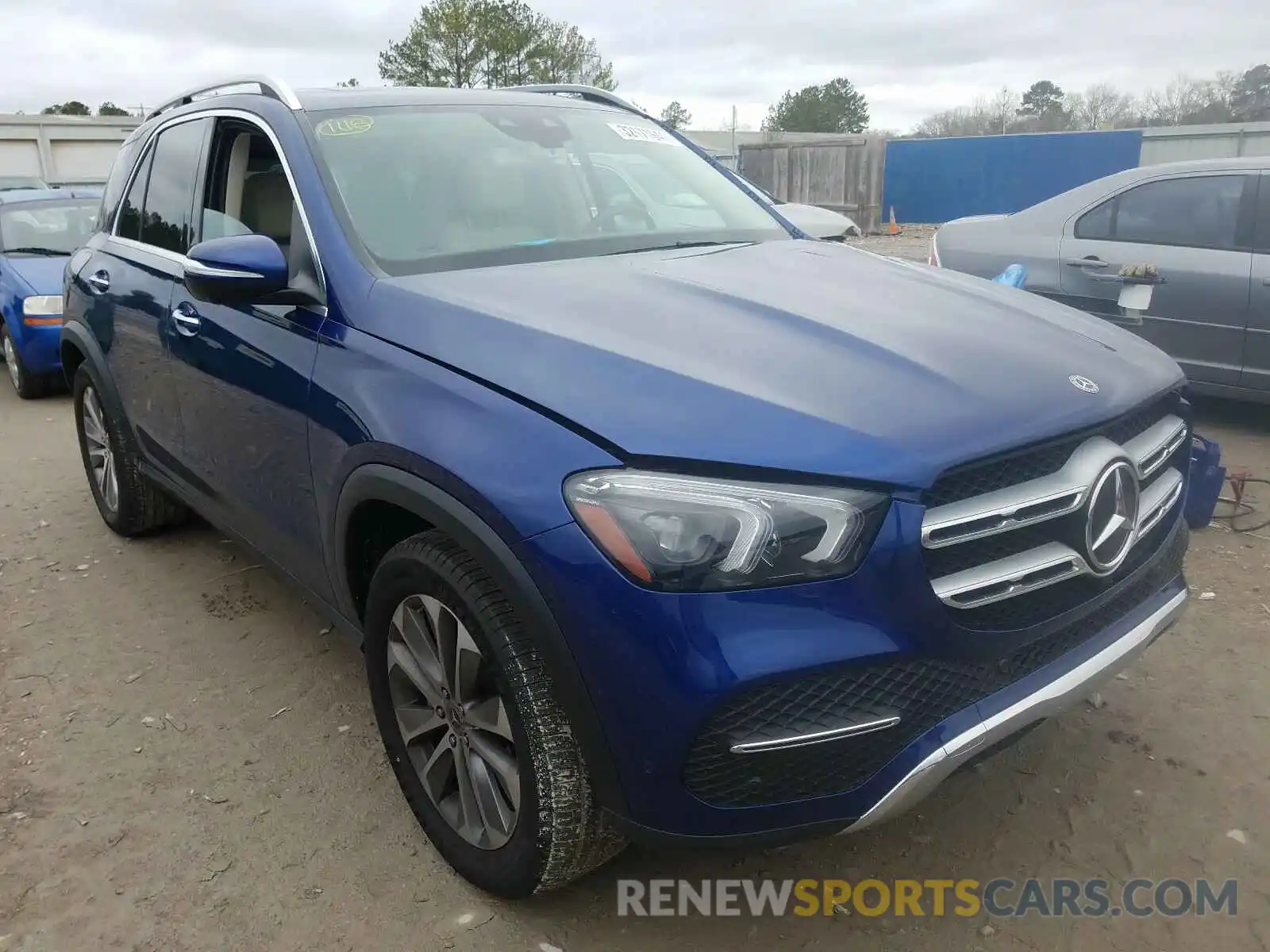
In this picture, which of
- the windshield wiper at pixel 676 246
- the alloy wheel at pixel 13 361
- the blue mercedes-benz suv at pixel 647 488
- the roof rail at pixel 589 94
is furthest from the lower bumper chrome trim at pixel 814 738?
the alloy wheel at pixel 13 361

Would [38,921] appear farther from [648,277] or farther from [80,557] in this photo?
[80,557]

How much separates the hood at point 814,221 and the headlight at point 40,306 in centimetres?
644

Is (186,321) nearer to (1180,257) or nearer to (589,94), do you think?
(589,94)

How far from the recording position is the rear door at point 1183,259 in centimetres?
550

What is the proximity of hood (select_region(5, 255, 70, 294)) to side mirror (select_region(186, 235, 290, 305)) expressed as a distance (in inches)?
250

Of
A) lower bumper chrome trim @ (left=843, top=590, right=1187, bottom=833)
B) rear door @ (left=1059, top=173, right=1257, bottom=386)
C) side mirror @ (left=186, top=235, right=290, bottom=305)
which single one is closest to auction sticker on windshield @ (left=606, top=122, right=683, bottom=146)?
side mirror @ (left=186, top=235, right=290, bottom=305)

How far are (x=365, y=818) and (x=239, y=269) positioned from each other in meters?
1.48

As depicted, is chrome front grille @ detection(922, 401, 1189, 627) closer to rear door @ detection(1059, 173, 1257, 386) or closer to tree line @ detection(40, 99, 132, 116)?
rear door @ detection(1059, 173, 1257, 386)

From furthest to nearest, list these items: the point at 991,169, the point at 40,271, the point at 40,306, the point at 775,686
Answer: the point at 991,169, the point at 40,271, the point at 40,306, the point at 775,686

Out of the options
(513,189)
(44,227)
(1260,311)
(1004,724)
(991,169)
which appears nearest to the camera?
(1004,724)

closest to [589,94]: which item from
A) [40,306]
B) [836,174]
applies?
→ [40,306]

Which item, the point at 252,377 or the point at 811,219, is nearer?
the point at 252,377

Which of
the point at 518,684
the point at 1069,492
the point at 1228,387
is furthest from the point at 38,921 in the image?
the point at 1228,387

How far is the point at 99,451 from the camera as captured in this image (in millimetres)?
4793
